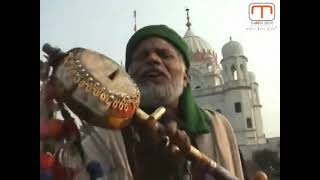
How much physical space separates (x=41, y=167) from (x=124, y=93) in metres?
0.94

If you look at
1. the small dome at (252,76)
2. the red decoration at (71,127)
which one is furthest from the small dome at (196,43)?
the red decoration at (71,127)

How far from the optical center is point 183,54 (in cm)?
445

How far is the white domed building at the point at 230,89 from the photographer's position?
14.5 ft

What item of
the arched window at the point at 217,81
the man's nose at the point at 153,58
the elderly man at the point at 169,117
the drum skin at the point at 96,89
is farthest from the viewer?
the arched window at the point at 217,81

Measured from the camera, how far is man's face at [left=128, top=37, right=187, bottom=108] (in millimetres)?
4359

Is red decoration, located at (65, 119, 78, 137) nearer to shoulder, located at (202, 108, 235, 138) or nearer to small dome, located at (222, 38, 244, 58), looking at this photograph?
shoulder, located at (202, 108, 235, 138)

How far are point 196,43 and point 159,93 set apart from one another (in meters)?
0.55

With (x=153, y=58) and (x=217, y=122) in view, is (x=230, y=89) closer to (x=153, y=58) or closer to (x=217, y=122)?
(x=217, y=122)

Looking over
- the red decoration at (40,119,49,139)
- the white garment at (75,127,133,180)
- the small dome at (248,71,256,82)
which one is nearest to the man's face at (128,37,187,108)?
the white garment at (75,127,133,180)

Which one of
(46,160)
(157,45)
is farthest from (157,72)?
(46,160)

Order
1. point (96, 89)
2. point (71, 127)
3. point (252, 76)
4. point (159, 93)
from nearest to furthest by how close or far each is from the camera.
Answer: point (96, 89) → point (71, 127) → point (159, 93) → point (252, 76)

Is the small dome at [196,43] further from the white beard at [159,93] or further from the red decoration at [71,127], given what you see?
the red decoration at [71,127]
